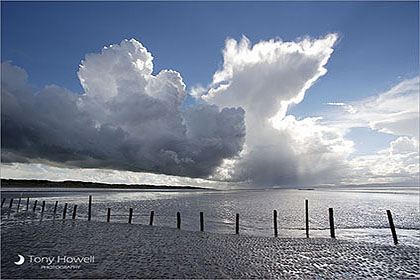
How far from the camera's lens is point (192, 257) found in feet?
49.7

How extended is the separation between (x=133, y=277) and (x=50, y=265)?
547cm

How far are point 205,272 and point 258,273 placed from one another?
2789 millimetres

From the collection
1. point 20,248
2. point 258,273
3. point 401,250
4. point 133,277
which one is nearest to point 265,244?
point 258,273

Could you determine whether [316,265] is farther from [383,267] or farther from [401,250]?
[401,250]

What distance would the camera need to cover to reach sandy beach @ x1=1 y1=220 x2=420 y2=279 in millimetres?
12414

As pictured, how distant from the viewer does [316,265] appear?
14078 mm

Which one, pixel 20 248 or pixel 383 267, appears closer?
pixel 383 267

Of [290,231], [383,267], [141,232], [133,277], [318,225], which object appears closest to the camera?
[133,277]

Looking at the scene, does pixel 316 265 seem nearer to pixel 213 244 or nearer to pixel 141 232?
pixel 213 244

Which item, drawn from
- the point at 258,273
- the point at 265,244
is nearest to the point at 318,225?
the point at 265,244

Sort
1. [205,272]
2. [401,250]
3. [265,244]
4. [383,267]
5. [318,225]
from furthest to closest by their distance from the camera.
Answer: [318,225]
[265,244]
[401,250]
[383,267]
[205,272]

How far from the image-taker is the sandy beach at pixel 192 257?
12.4m

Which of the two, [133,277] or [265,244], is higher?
[133,277]

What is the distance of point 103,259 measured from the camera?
46.7ft
